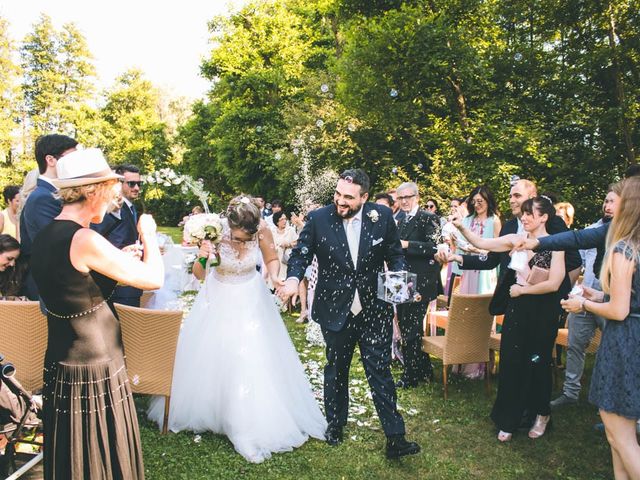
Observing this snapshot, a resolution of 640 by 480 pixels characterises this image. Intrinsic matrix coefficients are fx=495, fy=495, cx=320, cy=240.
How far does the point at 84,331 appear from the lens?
2.36 m

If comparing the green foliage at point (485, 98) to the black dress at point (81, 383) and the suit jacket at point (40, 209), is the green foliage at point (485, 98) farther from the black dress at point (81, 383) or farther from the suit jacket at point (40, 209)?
the black dress at point (81, 383)

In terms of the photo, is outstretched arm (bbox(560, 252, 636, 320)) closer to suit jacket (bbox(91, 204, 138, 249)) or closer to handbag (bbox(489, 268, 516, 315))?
handbag (bbox(489, 268, 516, 315))

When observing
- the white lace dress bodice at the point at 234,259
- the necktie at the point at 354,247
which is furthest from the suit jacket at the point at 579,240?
the white lace dress bodice at the point at 234,259

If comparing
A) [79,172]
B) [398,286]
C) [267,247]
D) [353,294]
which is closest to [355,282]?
[353,294]

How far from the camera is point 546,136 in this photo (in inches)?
519

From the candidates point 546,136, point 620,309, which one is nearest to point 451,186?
point 546,136

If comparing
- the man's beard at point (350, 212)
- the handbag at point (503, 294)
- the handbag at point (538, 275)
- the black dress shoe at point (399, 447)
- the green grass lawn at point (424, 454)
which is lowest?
the green grass lawn at point (424, 454)

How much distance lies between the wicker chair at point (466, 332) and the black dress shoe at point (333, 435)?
150 centimetres

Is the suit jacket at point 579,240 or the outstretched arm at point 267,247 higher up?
the suit jacket at point 579,240

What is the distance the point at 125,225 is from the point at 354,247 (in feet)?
6.51

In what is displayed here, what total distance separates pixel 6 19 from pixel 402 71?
1146 inches

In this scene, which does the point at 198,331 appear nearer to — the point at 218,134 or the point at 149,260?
the point at 149,260

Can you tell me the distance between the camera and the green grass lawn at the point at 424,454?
12.4 ft

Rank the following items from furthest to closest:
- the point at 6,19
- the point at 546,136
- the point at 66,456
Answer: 1. the point at 6,19
2. the point at 546,136
3. the point at 66,456
